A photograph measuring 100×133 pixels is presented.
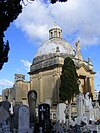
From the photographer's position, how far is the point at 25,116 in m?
18.7

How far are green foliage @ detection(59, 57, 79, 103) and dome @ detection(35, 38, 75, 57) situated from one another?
27.3 feet

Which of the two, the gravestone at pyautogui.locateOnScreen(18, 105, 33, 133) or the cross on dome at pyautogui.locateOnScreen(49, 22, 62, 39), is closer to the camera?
the gravestone at pyautogui.locateOnScreen(18, 105, 33, 133)

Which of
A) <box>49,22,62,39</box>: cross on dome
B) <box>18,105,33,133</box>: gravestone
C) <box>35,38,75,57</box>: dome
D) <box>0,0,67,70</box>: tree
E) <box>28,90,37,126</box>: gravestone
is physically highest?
<box>49,22,62,39</box>: cross on dome

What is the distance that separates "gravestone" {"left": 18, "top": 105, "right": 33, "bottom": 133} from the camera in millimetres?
18188

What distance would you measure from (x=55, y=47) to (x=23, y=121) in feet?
111

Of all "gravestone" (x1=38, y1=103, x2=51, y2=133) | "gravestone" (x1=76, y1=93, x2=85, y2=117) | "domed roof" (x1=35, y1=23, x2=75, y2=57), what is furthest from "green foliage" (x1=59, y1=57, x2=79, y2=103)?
"gravestone" (x1=38, y1=103, x2=51, y2=133)

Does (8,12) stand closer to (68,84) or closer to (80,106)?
(80,106)

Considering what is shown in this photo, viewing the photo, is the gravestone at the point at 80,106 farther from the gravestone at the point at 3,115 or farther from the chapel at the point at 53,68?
the chapel at the point at 53,68

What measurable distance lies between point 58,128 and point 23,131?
280cm

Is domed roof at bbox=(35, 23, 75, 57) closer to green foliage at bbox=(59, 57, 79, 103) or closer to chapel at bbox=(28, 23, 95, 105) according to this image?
chapel at bbox=(28, 23, 95, 105)

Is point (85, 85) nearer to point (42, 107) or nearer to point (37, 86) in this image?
point (37, 86)

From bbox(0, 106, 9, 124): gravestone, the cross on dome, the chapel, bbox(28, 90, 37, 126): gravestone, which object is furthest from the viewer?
the cross on dome

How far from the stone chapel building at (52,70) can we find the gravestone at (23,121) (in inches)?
1082

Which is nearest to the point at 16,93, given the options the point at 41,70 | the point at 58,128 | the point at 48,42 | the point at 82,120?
the point at 41,70
